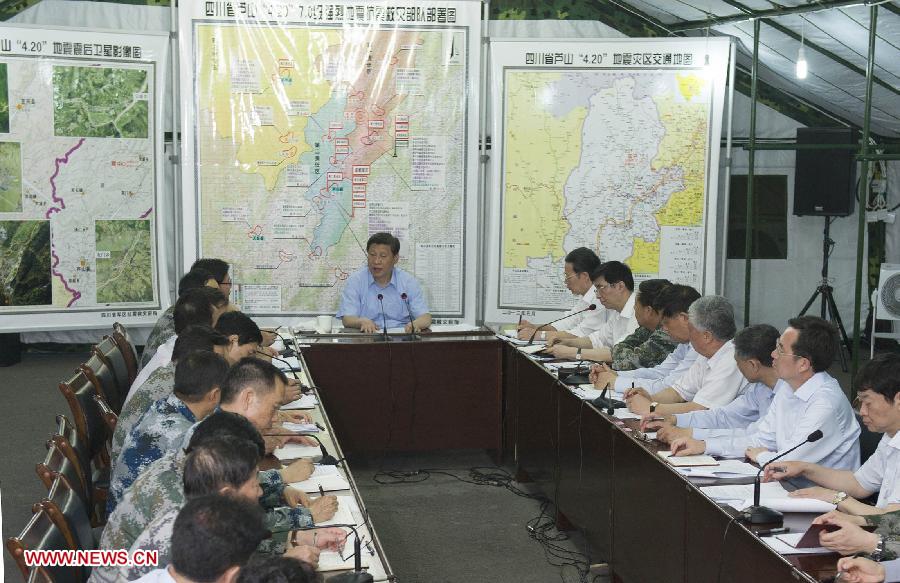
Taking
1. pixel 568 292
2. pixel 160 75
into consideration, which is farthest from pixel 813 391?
pixel 160 75

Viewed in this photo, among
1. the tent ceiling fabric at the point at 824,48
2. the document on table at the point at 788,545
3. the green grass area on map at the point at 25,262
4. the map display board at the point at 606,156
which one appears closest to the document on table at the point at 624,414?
the document on table at the point at 788,545

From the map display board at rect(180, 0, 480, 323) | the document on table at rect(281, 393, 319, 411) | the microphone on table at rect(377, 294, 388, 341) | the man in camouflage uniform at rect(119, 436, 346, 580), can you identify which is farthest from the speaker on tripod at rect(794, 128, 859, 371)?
the man in camouflage uniform at rect(119, 436, 346, 580)

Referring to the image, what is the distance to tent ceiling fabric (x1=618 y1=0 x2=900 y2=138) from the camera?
6.12m

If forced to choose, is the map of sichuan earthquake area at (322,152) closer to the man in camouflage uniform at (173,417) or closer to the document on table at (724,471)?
the man in camouflage uniform at (173,417)

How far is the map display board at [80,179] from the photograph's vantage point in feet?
22.4

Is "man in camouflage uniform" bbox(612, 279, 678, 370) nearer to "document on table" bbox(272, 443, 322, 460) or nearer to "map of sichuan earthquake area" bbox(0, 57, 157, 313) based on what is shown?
"document on table" bbox(272, 443, 322, 460)

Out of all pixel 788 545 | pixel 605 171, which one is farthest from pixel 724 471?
pixel 605 171

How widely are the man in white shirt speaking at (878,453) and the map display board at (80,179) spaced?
204 inches

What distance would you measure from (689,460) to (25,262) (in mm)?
5303

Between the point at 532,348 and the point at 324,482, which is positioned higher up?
the point at 532,348

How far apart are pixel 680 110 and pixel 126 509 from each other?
5158mm

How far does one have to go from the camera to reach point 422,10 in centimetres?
651

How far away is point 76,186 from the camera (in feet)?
23.0

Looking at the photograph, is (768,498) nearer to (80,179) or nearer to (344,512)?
(344,512)
